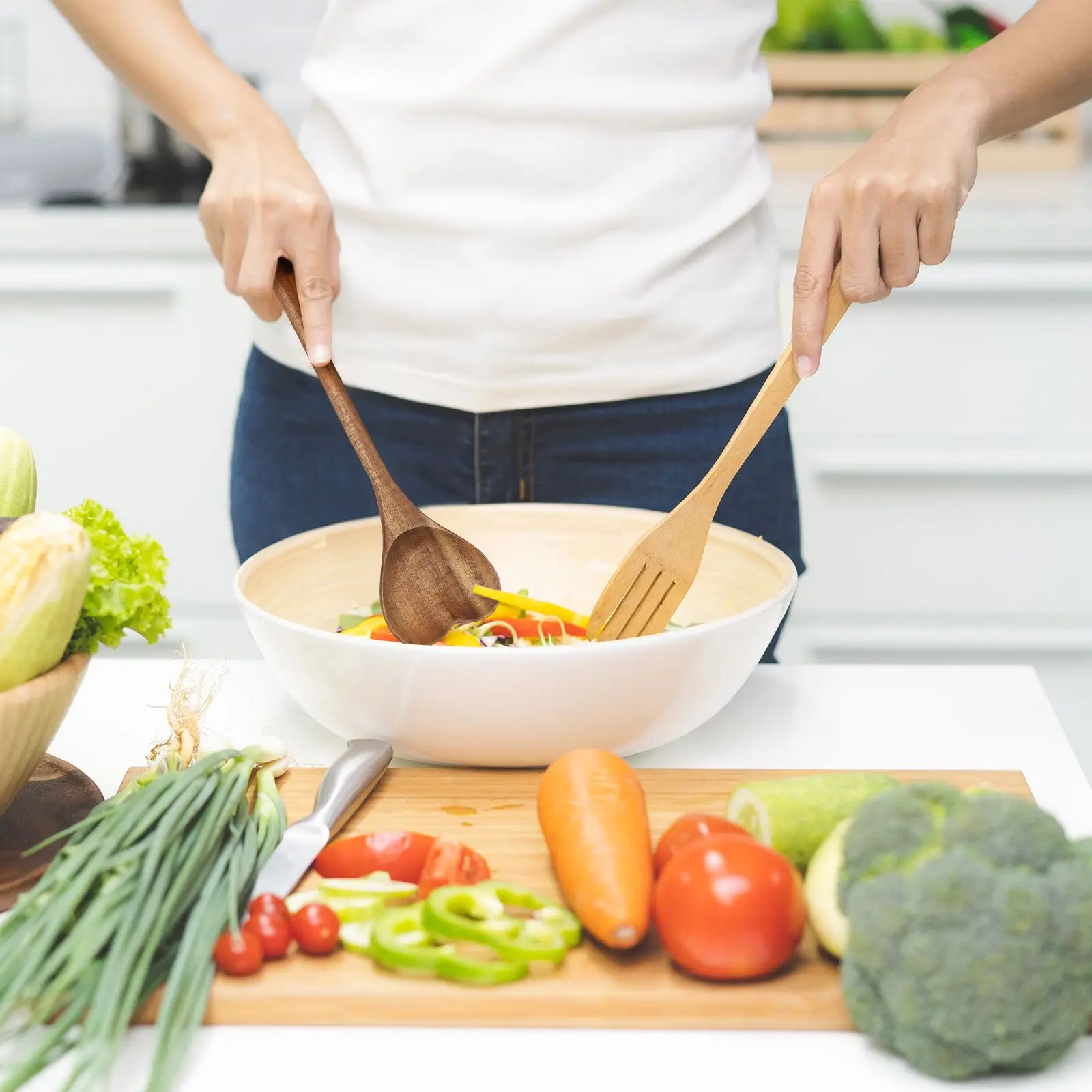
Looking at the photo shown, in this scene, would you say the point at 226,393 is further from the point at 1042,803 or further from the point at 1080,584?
the point at 1042,803

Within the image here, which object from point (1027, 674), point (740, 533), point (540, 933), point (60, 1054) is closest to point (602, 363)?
point (740, 533)

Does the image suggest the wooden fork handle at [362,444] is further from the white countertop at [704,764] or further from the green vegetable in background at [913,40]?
the green vegetable in background at [913,40]

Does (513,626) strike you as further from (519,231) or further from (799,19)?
(799,19)

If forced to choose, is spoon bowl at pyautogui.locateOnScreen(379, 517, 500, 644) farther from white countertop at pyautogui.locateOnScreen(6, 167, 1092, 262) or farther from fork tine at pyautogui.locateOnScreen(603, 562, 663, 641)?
white countertop at pyautogui.locateOnScreen(6, 167, 1092, 262)

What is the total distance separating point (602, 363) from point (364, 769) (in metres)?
0.55

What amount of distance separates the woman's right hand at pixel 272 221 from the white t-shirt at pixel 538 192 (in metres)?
0.15

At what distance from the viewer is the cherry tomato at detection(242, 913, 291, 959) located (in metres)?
0.71

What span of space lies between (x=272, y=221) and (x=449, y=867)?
1.98 ft

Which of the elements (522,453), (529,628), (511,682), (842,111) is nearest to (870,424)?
(842,111)

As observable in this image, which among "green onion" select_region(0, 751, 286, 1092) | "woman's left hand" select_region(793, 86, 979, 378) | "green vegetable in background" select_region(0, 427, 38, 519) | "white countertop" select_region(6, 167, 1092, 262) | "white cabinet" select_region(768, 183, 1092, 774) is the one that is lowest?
"white cabinet" select_region(768, 183, 1092, 774)

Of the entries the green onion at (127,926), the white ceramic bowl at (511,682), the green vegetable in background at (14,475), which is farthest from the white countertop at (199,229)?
the green onion at (127,926)

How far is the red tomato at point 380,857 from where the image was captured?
31.6 inches

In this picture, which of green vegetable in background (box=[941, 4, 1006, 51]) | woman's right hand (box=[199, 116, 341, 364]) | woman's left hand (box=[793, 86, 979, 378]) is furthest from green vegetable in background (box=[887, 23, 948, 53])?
woman's right hand (box=[199, 116, 341, 364])

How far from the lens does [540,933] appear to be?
72cm
